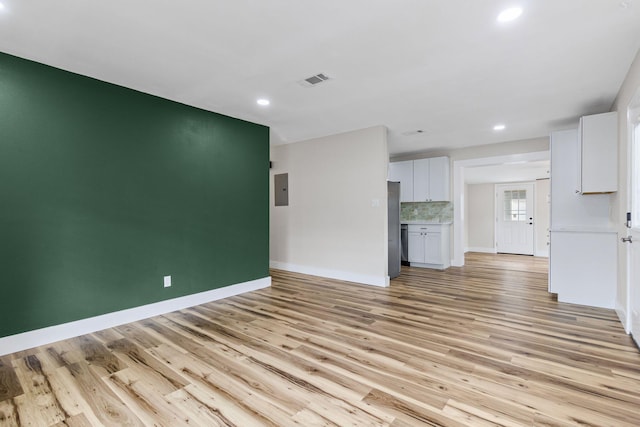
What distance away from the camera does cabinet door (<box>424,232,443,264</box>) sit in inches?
246

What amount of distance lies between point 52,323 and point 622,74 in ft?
19.0

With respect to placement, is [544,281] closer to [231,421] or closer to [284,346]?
[284,346]

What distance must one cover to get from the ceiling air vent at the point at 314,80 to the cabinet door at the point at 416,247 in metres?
4.31

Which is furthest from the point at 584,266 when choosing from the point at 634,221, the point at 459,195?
the point at 459,195

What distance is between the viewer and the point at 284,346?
2670mm

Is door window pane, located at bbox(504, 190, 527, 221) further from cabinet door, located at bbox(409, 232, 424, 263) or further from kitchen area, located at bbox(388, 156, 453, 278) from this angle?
cabinet door, located at bbox(409, 232, 424, 263)

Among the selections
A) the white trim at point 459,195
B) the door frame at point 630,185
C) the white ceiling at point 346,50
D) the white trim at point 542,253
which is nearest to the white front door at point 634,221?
the door frame at point 630,185

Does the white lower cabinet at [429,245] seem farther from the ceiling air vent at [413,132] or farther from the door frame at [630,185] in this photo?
the door frame at [630,185]

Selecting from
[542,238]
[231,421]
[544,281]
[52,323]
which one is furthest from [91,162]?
[542,238]

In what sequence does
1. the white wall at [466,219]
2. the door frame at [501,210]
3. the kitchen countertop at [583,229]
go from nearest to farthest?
1. the kitchen countertop at [583,229]
2. the door frame at [501,210]
3. the white wall at [466,219]

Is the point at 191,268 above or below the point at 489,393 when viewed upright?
above

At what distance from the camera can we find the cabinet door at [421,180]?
21.5ft

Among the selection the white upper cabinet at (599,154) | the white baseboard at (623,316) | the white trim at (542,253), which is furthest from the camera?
the white trim at (542,253)

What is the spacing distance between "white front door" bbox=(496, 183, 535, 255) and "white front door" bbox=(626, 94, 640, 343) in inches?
259
